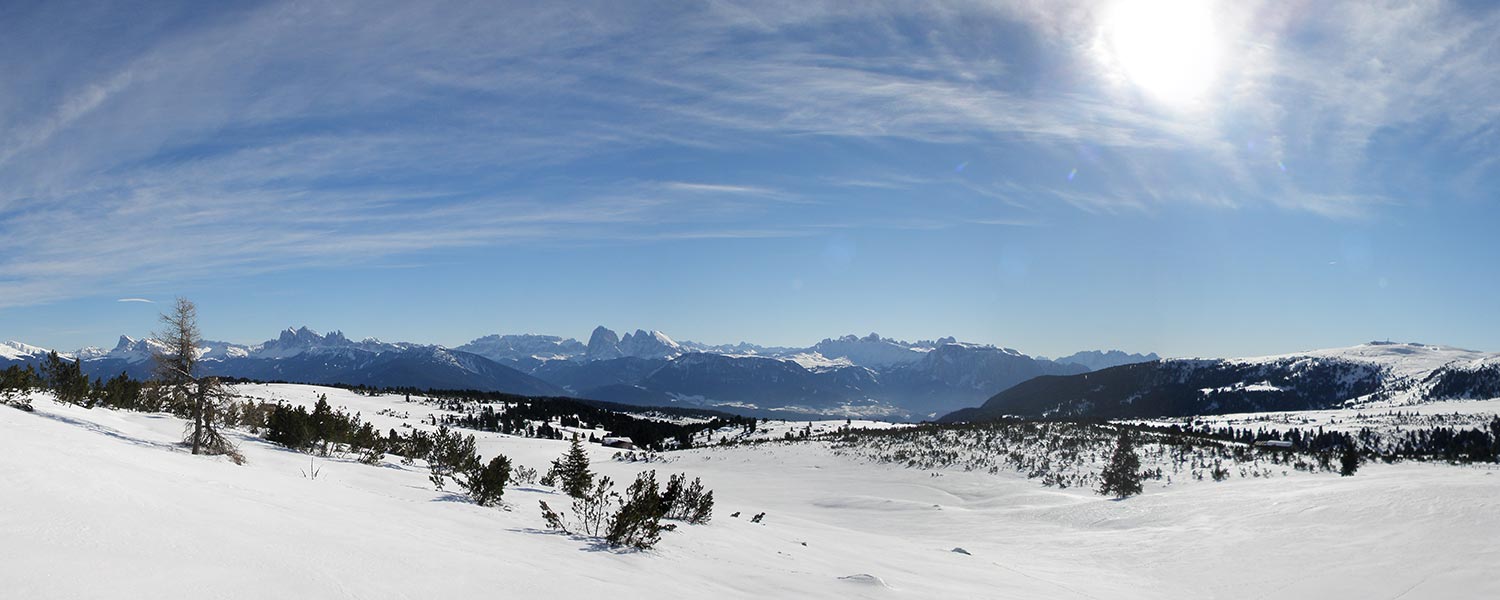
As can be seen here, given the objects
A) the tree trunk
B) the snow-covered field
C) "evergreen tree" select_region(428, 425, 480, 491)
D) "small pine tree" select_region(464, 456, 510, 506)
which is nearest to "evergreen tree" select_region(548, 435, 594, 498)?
the snow-covered field

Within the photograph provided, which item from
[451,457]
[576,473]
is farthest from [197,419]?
[576,473]

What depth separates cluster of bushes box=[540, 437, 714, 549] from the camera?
10164 mm

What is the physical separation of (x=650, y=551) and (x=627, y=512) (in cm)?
67

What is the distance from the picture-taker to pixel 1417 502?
16.6 m

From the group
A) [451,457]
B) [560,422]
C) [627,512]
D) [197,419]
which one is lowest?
[560,422]

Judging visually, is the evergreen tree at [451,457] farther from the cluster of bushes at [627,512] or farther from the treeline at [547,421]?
the treeline at [547,421]

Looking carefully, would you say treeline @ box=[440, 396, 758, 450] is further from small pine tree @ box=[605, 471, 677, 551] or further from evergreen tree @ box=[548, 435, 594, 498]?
small pine tree @ box=[605, 471, 677, 551]

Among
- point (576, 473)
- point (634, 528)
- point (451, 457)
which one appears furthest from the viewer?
point (451, 457)

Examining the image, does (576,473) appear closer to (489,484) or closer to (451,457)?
(489,484)

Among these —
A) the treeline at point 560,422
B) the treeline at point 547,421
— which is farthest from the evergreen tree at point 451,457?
the treeline at point 560,422

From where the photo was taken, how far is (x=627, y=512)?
1015 centimetres

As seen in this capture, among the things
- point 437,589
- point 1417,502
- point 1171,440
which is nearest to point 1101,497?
point 1417,502

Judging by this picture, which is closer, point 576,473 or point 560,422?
point 576,473

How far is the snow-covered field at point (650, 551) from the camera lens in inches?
212
